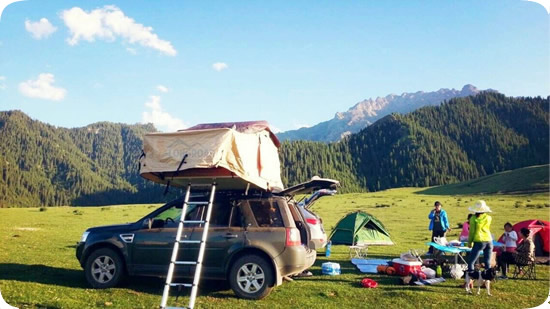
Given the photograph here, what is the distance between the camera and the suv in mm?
9922

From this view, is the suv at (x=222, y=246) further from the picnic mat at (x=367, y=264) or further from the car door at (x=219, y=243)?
the picnic mat at (x=367, y=264)

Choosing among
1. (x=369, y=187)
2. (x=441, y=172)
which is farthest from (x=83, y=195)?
(x=441, y=172)

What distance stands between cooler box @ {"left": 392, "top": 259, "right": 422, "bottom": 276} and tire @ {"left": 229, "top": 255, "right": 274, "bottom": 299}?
5281mm

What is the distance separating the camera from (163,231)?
10609 millimetres

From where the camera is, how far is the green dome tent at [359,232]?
19967mm

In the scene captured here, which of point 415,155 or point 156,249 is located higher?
point 415,155

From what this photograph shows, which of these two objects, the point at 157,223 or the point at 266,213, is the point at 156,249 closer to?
the point at 157,223

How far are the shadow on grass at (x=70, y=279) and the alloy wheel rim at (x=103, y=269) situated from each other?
0.39 metres

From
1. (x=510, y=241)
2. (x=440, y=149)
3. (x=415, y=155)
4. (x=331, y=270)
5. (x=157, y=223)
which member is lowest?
(x=331, y=270)

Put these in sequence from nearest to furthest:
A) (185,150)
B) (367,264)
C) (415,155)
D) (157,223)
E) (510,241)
Result: 1. (185,150)
2. (157,223)
3. (510,241)
4. (367,264)
5. (415,155)

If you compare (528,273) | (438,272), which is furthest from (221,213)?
(528,273)

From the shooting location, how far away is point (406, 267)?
42.9 ft

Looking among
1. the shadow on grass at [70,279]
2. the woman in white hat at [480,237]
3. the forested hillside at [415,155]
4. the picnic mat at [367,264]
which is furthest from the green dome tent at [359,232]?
the forested hillside at [415,155]

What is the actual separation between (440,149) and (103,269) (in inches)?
6872
